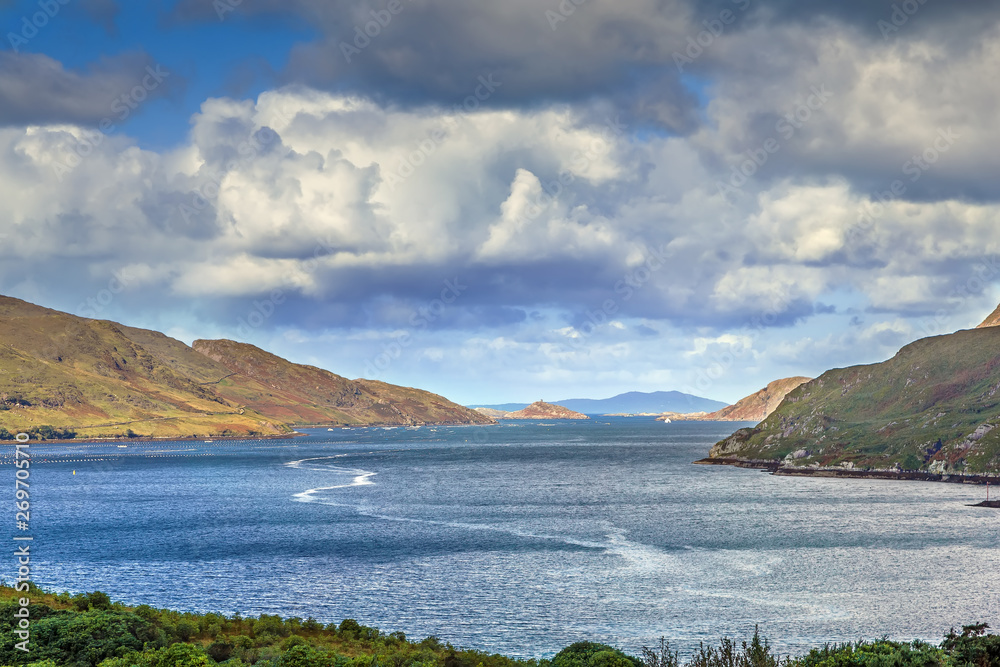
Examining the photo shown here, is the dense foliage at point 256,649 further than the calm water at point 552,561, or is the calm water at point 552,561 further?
the calm water at point 552,561

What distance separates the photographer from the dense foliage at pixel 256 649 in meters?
37.2

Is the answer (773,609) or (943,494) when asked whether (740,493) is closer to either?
(943,494)

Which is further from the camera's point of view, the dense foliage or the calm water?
the calm water

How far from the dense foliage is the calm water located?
47.9 ft

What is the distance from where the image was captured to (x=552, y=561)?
90625 mm

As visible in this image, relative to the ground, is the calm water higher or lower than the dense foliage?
lower

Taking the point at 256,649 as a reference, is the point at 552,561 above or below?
below

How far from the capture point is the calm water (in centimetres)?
6588

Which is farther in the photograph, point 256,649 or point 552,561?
point 552,561

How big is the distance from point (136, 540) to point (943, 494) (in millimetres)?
154932

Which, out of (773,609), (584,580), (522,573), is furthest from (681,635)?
Answer: (522,573)

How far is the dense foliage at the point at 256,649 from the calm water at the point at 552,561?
1461 centimetres

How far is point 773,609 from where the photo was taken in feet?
227

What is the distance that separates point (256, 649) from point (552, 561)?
51.7 metres
